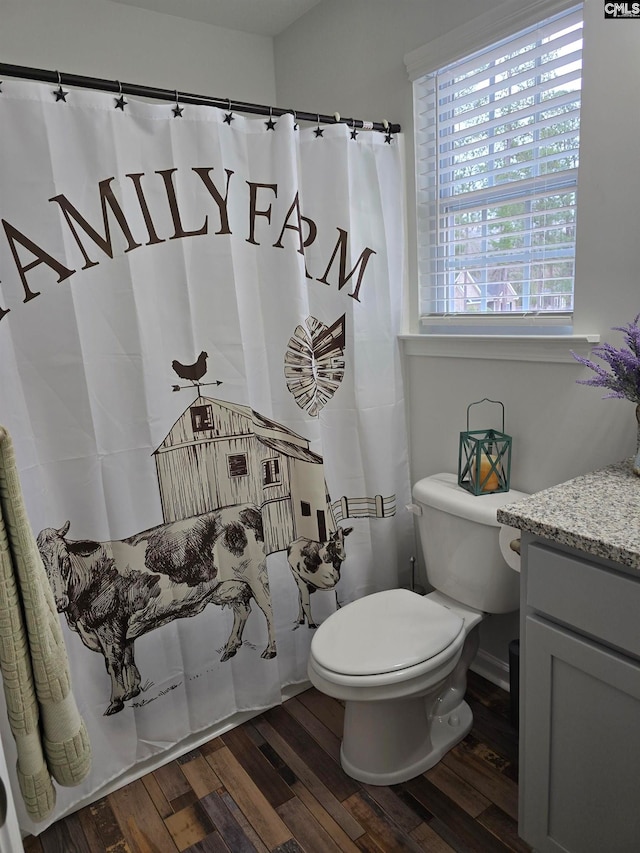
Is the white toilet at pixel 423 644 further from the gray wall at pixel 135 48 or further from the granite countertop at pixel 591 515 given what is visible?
the gray wall at pixel 135 48

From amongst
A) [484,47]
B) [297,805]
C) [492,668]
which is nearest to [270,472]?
[297,805]

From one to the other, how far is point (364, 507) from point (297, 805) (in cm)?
94

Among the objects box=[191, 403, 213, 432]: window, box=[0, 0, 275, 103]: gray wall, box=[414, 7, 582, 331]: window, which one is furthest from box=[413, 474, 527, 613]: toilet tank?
box=[0, 0, 275, 103]: gray wall

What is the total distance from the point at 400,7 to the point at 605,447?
5.09 feet

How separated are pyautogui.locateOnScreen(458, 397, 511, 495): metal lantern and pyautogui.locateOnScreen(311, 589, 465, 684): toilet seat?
396 mm

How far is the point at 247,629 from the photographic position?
1.93m

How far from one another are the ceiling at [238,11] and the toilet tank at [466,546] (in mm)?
1850

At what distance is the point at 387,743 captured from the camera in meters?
1.67

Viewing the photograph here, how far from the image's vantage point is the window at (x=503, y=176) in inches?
62.3

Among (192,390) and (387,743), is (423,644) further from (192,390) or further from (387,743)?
(192,390)

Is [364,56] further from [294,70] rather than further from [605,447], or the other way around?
[605,447]

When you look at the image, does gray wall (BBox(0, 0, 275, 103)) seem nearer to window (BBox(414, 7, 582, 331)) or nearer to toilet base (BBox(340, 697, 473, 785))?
window (BBox(414, 7, 582, 331))

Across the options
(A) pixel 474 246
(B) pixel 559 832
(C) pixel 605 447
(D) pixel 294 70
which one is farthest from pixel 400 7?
(B) pixel 559 832
